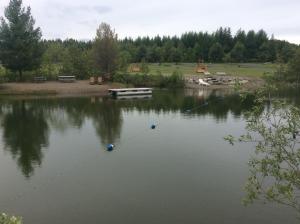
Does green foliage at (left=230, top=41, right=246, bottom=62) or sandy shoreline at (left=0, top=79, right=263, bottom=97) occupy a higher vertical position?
green foliage at (left=230, top=41, right=246, bottom=62)

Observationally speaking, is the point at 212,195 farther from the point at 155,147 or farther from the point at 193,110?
the point at 193,110

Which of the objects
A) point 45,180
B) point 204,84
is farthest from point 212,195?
point 204,84

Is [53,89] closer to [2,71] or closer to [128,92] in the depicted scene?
[2,71]

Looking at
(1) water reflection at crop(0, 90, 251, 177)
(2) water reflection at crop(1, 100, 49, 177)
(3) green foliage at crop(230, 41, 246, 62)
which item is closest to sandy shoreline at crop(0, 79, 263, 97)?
(1) water reflection at crop(0, 90, 251, 177)

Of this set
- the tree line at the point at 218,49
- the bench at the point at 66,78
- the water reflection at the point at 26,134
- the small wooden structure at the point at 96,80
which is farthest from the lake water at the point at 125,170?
the tree line at the point at 218,49

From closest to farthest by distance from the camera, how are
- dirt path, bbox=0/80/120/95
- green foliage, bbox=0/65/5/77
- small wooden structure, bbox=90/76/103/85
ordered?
1. dirt path, bbox=0/80/120/95
2. green foliage, bbox=0/65/5/77
3. small wooden structure, bbox=90/76/103/85

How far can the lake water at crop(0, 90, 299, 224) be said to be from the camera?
1305 centimetres

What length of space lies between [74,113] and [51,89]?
16767 mm

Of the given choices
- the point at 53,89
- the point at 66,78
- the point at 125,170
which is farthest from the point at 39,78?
the point at 125,170

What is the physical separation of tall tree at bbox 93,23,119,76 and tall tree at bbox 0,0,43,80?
8.80 metres

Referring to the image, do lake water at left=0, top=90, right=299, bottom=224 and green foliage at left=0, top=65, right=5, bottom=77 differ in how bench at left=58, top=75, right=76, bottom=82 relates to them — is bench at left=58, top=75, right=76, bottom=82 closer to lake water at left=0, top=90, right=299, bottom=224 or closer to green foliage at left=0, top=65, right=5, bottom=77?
green foliage at left=0, top=65, right=5, bottom=77

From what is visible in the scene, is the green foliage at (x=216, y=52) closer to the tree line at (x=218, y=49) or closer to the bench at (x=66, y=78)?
the tree line at (x=218, y=49)

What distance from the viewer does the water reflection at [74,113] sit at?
2278cm

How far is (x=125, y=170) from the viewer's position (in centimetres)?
1758
